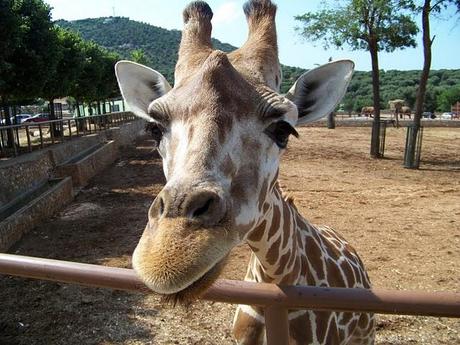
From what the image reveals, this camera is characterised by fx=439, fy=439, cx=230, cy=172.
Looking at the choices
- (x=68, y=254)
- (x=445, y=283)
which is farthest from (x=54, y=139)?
(x=445, y=283)

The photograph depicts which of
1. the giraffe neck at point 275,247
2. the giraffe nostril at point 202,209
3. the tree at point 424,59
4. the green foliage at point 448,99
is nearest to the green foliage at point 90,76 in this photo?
the tree at point 424,59

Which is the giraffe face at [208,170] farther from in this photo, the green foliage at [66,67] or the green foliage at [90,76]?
the green foliage at [90,76]

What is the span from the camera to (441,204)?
9609 millimetres

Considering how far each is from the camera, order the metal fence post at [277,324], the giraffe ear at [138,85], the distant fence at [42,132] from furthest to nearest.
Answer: the distant fence at [42,132]
the giraffe ear at [138,85]
the metal fence post at [277,324]

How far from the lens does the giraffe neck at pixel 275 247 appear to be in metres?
2.37

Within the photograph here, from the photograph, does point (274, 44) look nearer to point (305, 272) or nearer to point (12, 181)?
point (305, 272)

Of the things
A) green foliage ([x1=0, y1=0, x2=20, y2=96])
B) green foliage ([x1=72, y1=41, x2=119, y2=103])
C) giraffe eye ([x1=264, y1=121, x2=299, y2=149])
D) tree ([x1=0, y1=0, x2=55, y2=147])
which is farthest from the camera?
green foliage ([x1=72, y1=41, x2=119, y2=103])

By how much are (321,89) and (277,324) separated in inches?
49.2

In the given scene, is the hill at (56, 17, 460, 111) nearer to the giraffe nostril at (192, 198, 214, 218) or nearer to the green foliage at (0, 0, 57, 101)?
the green foliage at (0, 0, 57, 101)

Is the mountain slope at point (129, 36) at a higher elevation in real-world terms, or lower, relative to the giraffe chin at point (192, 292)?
higher

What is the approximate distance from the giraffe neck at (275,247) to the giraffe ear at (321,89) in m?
0.47

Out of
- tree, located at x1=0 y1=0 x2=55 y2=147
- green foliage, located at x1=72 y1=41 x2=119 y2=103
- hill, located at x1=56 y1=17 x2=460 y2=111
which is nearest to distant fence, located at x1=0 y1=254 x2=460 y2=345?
tree, located at x1=0 y1=0 x2=55 y2=147

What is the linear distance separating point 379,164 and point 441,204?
19.4 feet

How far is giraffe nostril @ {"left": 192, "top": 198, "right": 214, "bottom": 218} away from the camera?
5.00 ft
